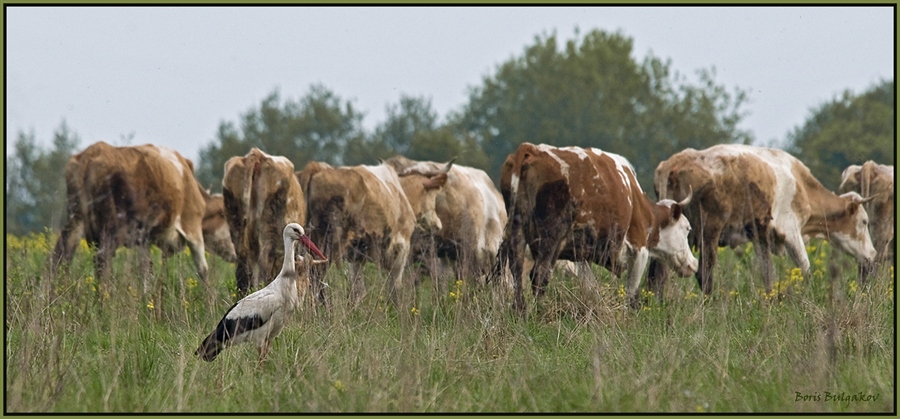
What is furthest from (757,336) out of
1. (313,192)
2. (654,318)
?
Answer: (313,192)

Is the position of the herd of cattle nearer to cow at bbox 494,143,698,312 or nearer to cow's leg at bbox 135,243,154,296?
cow at bbox 494,143,698,312

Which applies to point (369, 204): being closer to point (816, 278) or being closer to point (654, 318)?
point (654, 318)

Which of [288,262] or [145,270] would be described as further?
[145,270]

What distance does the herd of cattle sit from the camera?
33.1ft

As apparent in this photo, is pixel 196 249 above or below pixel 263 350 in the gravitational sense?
below

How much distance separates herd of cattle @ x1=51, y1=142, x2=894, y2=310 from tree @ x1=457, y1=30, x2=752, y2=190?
33.2 m

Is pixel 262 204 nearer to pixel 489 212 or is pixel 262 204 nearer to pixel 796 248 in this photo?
pixel 489 212

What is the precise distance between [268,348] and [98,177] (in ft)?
19.0

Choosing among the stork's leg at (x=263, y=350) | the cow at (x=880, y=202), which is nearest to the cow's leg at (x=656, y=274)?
the cow at (x=880, y=202)

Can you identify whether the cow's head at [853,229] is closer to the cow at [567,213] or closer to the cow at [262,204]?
the cow at [567,213]

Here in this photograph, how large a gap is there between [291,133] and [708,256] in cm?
4291

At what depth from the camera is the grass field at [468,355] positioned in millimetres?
6285

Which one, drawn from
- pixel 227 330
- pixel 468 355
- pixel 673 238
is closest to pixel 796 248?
pixel 673 238

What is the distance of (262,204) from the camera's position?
1055 centimetres
